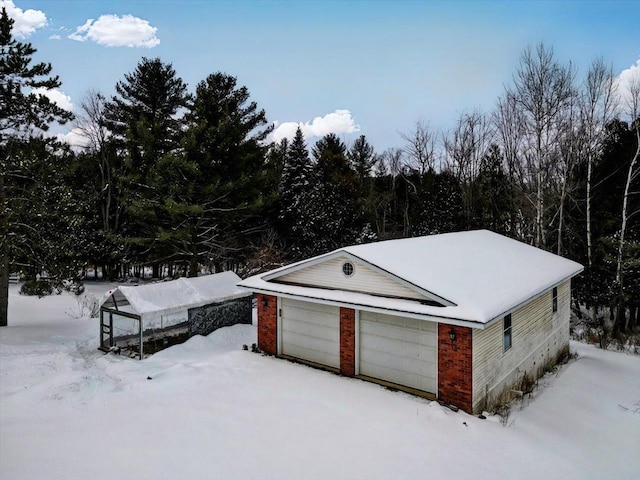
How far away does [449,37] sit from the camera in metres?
20.1

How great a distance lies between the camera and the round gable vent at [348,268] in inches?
421

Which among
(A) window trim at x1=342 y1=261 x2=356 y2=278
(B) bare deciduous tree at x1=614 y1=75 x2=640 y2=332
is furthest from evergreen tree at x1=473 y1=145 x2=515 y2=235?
(A) window trim at x1=342 y1=261 x2=356 y2=278

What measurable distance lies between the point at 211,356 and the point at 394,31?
17.2m

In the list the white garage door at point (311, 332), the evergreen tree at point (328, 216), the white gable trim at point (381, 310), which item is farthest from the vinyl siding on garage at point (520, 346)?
the evergreen tree at point (328, 216)

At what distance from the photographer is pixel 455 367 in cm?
868

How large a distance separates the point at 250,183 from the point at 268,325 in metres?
12.3

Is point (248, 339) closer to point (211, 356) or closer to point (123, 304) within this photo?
point (211, 356)

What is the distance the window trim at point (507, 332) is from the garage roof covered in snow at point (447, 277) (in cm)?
72

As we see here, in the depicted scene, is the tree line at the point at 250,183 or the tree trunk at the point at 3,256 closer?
the tree trunk at the point at 3,256

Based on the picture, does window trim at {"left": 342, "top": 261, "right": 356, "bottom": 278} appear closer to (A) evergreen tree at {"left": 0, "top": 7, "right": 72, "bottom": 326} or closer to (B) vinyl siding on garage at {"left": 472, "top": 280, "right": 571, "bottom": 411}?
(B) vinyl siding on garage at {"left": 472, "top": 280, "right": 571, "bottom": 411}

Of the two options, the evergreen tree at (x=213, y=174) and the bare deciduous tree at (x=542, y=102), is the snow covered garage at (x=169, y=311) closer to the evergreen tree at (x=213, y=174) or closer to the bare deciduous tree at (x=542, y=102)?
the evergreen tree at (x=213, y=174)

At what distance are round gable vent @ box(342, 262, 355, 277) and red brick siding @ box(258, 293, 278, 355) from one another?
2.65 m

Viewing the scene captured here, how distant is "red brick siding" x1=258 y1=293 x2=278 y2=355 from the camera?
1227 centimetres

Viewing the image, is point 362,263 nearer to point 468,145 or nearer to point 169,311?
point 169,311
